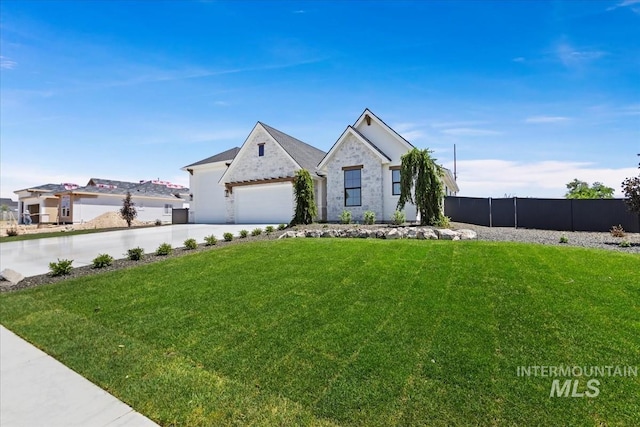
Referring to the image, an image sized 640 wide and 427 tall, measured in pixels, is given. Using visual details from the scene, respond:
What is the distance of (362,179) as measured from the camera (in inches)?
712

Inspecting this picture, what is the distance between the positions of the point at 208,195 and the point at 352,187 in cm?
1326

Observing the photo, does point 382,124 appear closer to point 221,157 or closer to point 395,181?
point 395,181

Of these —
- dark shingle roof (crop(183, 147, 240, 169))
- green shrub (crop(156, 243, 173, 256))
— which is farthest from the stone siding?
green shrub (crop(156, 243, 173, 256))

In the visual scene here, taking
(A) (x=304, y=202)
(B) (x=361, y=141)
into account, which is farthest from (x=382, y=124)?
(A) (x=304, y=202)

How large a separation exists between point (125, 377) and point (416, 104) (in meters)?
13.2

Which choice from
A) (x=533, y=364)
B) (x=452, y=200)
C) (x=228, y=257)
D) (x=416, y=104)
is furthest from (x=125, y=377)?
(x=452, y=200)

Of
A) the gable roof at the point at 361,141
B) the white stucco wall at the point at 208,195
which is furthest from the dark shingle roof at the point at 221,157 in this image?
the gable roof at the point at 361,141

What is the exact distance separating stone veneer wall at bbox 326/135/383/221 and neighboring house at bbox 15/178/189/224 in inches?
1000

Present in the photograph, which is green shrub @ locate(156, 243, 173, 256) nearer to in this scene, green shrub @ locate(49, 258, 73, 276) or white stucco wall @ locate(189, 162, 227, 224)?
green shrub @ locate(49, 258, 73, 276)

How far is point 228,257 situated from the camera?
8.41 meters

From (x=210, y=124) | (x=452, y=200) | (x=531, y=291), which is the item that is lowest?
(x=531, y=291)

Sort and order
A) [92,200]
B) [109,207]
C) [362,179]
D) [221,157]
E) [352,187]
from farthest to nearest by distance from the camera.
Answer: [109,207] < [92,200] < [221,157] < [352,187] < [362,179]

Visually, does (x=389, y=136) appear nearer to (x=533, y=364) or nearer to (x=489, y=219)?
(x=489, y=219)

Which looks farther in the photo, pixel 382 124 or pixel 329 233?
pixel 382 124
